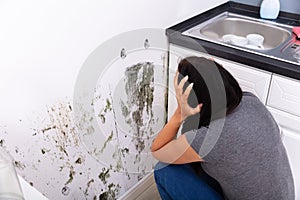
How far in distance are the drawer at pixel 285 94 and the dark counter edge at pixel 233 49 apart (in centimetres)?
4

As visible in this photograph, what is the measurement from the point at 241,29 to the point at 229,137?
3.71ft

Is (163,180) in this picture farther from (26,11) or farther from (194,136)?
(26,11)

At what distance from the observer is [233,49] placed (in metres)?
1.62

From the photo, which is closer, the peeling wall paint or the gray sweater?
the gray sweater

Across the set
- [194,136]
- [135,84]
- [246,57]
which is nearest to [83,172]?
[135,84]

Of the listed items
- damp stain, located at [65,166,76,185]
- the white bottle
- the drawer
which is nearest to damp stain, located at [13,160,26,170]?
damp stain, located at [65,166,76,185]

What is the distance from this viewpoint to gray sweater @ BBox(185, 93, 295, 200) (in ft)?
3.69

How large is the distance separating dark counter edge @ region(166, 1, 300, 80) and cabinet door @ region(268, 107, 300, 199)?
20 cm

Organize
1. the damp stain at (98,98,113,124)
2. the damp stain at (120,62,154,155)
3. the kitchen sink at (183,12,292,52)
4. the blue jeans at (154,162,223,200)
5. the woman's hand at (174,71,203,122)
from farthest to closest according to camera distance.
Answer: the kitchen sink at (183,12,292,52) < the damp stain at (120,62,154,155) < the damp stain at (98,98,113,124) < the blue jeans at (154,162,223,200) < the woman's hand at (174,71,203,122)

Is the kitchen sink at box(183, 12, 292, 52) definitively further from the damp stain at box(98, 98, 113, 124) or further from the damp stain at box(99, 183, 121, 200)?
the damp stain at box(99, 183, 121, 200)

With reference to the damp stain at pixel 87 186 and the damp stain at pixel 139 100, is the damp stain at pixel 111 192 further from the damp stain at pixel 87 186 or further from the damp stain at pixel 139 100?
the damp stain at pixel 139 100

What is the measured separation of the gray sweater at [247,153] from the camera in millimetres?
1124

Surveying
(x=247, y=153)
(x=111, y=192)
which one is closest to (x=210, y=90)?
(x=247, y=153)

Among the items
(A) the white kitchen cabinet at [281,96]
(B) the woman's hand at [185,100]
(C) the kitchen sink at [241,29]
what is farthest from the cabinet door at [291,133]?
(B) the woman's hand at [185,100]
